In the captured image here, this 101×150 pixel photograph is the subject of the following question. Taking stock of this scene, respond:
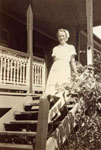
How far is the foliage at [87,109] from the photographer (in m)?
5.86

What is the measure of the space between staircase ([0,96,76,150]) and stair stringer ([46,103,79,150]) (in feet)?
0.91

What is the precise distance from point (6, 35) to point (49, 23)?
215 centimetres

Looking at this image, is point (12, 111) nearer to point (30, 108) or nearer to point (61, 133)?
point (30, 108)

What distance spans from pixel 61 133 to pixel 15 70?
3.63 meters

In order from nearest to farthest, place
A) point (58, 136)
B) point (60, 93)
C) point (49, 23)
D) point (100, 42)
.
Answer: point (58, 136), point (60, 93), point (49, 23), point (100, 42)

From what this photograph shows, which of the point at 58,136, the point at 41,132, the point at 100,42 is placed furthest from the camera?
the point at 100,42

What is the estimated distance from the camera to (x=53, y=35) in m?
16.2

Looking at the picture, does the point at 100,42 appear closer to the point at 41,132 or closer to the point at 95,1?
the point at 95,1

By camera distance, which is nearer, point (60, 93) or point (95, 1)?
point (60, 93)

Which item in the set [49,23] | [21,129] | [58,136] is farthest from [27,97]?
[49,23]

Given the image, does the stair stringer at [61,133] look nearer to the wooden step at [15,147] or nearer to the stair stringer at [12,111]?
the wooden step at [15,147]

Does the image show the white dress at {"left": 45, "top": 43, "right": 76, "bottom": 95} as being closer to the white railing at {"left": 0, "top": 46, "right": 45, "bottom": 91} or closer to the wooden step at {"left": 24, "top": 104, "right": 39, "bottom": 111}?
the wooden step at {"left": 24, "top": 104, "right": 39, "bottom": 111}

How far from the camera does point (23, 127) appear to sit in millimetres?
7195

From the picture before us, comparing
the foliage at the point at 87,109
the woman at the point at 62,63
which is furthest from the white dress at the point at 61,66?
the foliage at the point at 87,109
